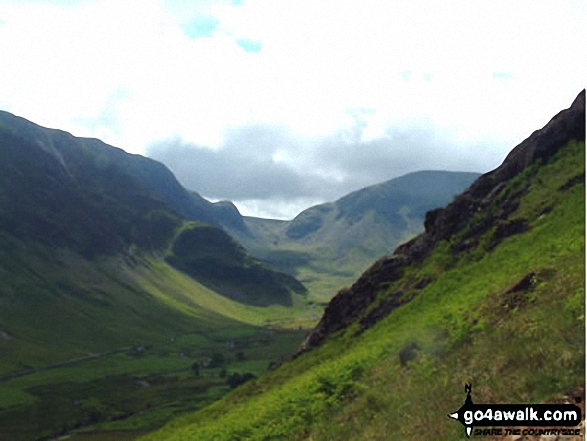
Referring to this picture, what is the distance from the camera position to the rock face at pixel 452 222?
1855 inches

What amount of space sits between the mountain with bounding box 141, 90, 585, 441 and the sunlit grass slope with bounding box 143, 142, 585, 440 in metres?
0.07

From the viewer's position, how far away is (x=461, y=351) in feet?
69.5

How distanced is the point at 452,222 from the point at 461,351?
31019 millimetres

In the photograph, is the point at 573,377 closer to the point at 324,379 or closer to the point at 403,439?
the point at 403,439

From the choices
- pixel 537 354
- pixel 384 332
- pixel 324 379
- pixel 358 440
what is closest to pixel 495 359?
pixel 537 354

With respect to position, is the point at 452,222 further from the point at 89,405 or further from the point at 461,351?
the point at 89,405

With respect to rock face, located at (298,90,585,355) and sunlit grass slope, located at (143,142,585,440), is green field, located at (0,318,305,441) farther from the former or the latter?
sunlit grass slope, located at (143,142,585,440)

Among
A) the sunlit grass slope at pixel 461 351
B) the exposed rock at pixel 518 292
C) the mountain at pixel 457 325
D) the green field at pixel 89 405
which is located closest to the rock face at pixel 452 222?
the mountain at pixel 457 325

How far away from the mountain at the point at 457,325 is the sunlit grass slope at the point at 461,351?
0.07 metres

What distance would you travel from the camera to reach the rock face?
47125 mm

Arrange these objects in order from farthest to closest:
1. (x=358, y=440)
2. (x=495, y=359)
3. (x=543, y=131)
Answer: (x=543, y=131) < (x=358, y=440) < (x=495, y=359)

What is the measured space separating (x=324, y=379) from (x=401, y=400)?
8.05m

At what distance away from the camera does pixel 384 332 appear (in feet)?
120

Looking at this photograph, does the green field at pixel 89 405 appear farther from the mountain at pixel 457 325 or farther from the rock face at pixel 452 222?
the mountain at pixel 457 325
